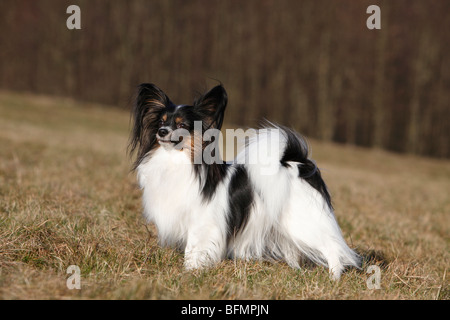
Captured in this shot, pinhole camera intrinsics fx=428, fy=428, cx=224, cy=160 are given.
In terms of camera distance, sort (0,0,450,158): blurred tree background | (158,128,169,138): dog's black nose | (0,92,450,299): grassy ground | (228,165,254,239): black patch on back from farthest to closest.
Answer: (0,0,450,158): blurred tree background
(228,165,254,239): black patch on back
(158,128,169,138): dog's black nose
(0,92,450,299): grassy ground

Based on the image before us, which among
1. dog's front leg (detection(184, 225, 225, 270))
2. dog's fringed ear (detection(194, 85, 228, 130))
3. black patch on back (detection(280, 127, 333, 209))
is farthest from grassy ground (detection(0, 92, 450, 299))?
dog's fringed ear (detection(194, 85, 228, 130))

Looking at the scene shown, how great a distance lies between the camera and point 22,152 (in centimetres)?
866

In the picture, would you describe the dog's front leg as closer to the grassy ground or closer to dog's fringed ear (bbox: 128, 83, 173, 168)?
the grassy ground

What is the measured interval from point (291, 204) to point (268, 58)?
22.0m

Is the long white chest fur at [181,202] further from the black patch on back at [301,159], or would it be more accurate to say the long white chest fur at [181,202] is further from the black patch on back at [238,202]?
the black patch on back at [301,159]

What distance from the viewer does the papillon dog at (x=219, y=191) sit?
10.9 feet

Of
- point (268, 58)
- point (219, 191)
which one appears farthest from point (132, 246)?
point (268, 58)

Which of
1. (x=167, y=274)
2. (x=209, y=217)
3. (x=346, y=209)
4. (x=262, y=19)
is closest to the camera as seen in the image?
(x=167, y=274)

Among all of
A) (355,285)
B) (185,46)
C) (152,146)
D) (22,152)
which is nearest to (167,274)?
(152,146)

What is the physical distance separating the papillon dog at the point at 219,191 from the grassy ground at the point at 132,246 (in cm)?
18

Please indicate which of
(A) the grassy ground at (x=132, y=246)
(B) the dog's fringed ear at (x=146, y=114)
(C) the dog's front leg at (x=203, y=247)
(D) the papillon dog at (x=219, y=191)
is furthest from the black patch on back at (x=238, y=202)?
(B) the dog's fringed ear at (x=146, y=114)

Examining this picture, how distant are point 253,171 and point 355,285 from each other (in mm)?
1140

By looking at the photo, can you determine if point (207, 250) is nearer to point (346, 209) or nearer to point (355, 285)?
point (355, 285)

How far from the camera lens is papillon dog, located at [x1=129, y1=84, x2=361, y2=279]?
10.9 ft
